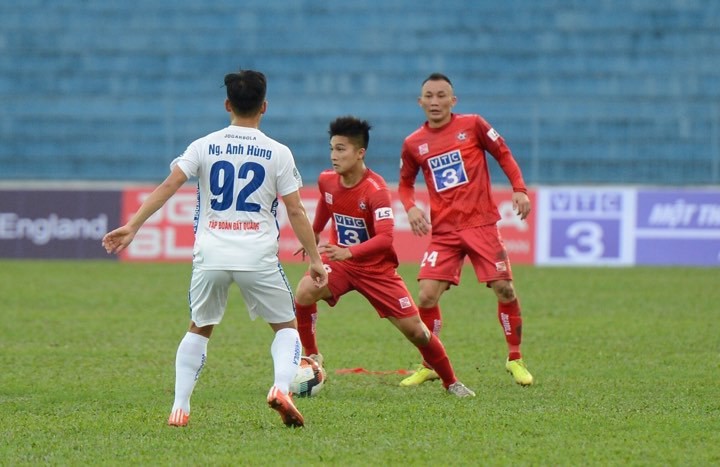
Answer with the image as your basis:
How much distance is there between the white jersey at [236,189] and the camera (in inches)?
237

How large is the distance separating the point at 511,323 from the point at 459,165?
1223mm

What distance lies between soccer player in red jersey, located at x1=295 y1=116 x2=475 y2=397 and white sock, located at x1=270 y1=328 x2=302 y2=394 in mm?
968

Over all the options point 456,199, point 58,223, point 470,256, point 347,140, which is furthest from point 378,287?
point 58,223

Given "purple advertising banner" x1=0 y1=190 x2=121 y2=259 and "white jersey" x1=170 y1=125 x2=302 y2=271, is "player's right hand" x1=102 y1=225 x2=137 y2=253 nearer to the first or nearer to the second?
"white jersey" x1=170 y1=125 x2=302 y2=271

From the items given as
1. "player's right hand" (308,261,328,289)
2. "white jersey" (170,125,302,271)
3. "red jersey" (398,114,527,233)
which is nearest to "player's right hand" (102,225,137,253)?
"white jersey" (170,125,302,271)

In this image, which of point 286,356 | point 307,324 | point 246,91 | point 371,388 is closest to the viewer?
point 246,91

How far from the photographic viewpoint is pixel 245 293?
20.3 feet

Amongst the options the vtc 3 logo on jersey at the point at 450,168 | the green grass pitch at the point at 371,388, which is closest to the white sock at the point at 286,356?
the green grass pitch at the point at 371,388

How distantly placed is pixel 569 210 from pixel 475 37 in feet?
20.3

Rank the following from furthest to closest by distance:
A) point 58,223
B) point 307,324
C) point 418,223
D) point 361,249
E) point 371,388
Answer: point 58,223 → point 418,223 → point 307,324 → point 371,388 → point 361,249

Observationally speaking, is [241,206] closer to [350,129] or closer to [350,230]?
[350,129]

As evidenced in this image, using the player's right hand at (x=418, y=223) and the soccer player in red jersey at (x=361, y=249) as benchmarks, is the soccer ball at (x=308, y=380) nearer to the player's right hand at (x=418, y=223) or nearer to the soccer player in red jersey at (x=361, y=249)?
the soccer player in red jersey at (x=361, y=249)

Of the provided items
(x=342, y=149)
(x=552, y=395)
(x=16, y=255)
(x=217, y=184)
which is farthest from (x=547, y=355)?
(x=16, y=255)

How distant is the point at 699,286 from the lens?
15680 mm
